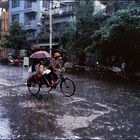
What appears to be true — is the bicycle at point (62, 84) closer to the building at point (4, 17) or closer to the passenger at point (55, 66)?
the passenger at point (55, 66)

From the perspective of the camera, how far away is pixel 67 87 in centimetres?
1269

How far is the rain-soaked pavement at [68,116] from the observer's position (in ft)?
24.0

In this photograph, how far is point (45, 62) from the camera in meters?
13.2

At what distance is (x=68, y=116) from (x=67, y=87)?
365 cm

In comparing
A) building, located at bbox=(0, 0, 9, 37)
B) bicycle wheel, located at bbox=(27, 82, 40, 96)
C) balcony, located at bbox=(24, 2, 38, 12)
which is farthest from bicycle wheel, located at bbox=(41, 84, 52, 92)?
building, located at bbox=(0, 0, 9, 37)

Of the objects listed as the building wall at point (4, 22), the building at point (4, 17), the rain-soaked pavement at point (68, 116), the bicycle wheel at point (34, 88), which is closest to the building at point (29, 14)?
the building wall at point (4, 22)

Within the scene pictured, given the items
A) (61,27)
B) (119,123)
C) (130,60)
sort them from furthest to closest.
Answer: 1. (61,27)
2. (130,60)
3. (119,123)

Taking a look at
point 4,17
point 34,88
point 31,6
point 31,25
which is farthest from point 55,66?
point 4,17

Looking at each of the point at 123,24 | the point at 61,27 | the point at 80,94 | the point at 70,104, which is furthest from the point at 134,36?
the point at 61,27

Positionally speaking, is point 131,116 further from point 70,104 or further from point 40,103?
point 40,103

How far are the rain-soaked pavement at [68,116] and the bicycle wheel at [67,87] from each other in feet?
0.74

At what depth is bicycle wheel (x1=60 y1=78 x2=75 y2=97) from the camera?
1263 centimetres

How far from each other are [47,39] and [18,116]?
126 ft

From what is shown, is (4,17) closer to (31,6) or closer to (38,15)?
(31,6)
